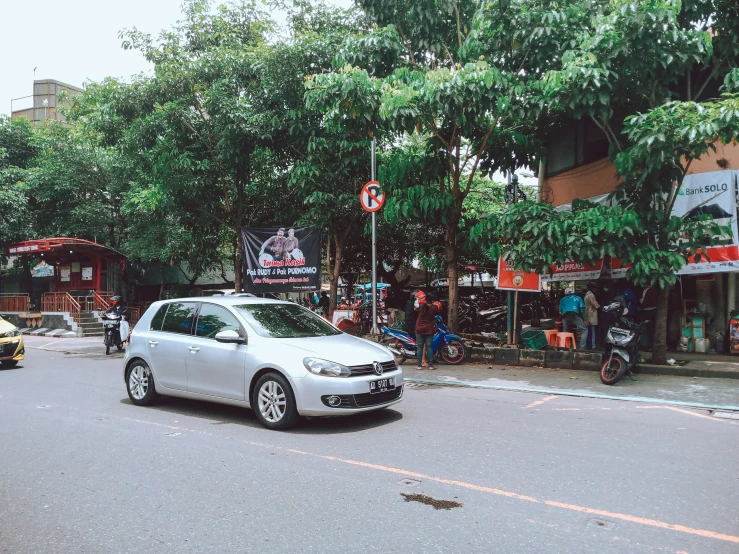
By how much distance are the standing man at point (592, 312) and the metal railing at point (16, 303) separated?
23.6m

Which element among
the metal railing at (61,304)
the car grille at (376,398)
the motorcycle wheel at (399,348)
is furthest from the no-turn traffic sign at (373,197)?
the metal railing at (61,304)

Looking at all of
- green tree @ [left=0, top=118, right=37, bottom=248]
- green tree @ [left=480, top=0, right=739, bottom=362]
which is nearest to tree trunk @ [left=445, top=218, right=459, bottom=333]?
green tree @ [left=480, top=0, right=739, bottom=362]

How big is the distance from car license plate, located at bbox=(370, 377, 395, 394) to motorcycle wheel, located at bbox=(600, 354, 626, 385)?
456 cm

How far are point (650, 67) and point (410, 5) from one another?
4.82 meters

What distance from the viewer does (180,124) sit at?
50.1ft

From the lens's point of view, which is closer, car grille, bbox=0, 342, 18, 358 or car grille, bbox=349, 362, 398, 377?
car grille, bbox=349, 362, 398, 377

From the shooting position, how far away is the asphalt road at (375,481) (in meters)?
3.69

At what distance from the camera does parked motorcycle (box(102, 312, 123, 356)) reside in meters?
16.3

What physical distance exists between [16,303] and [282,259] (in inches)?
687

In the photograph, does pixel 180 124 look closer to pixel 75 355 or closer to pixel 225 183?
pixel 225 183

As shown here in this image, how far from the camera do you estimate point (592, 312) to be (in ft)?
42.5

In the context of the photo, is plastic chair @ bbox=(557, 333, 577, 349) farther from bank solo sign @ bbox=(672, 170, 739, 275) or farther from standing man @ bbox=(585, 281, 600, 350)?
bank solo sign @ bbox=(672, 170, 739, 275)

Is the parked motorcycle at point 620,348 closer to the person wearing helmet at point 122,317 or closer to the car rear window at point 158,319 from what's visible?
the car rear window at point 158,319

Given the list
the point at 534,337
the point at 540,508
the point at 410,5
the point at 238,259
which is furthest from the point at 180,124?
the point at 540,508
